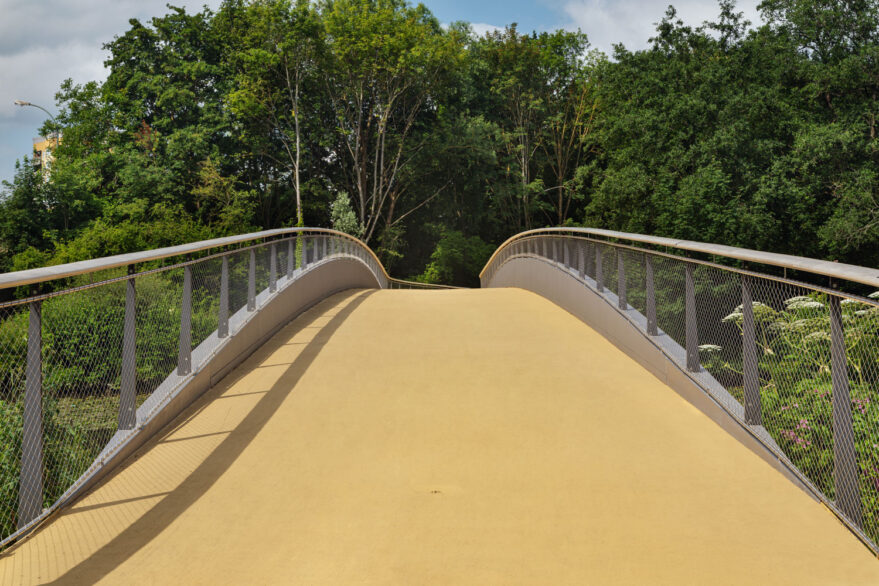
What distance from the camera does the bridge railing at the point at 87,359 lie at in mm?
3504

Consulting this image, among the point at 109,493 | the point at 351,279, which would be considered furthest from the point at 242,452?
the point at 351,279

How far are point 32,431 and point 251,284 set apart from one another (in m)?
4.52

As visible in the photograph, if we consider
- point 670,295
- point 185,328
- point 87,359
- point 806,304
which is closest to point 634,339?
point 670,295

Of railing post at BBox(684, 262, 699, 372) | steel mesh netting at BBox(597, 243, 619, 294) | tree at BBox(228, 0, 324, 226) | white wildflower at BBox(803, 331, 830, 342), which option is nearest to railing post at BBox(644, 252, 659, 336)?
railing post at BBox(684, 262, 699, 372)

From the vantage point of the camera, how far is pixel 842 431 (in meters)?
3.54

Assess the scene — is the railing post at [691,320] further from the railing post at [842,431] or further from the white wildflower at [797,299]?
the railing post at [842,431]

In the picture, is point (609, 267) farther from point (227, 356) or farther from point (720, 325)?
point (227, 356)

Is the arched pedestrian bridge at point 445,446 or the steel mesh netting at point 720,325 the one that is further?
the steel mesh netting at point 720,325

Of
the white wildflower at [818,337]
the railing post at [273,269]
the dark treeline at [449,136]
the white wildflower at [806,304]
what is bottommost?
the white wildflower at [818,337]

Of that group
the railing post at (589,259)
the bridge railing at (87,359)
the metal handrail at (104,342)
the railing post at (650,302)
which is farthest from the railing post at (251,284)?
the railing post at (589,259)

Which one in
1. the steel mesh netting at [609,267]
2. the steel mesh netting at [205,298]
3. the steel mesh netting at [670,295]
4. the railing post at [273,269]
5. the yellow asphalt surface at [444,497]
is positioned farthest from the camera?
the railing post at [273,269]

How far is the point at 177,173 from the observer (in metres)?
38.1

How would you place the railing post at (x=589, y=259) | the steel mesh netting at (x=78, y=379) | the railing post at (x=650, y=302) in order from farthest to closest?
1. the railing post at (x=589, y=259)
2. the railing post at (x=650, y=302)
3. the steel mesh netting at (x=78, y=379)

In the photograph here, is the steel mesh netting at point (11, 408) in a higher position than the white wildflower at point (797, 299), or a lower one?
lower
